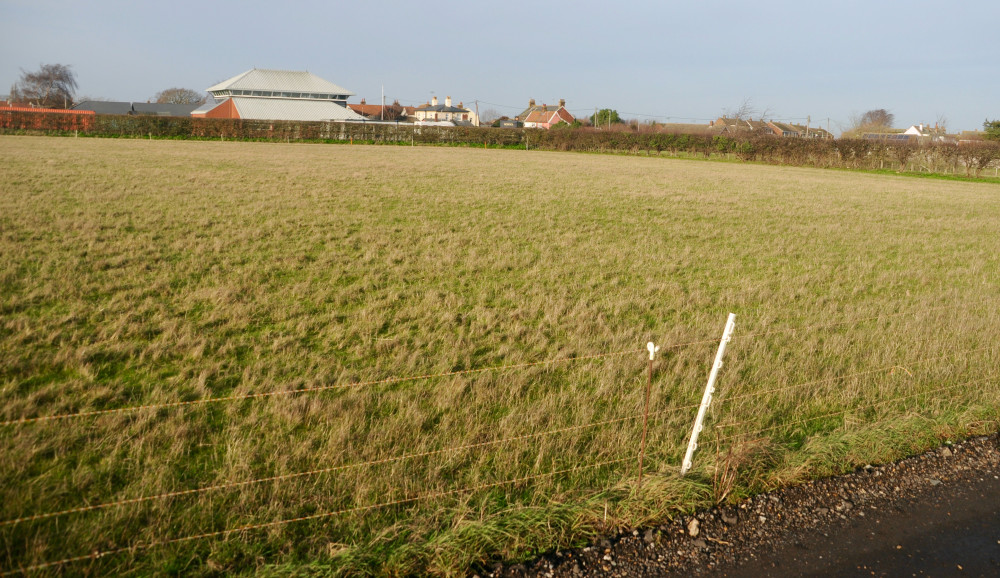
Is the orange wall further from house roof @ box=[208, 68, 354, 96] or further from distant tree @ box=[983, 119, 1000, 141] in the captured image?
distant tree @ box=[983, 119, 1000, 141]

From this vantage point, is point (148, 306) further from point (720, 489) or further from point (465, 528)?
point (720, 489)

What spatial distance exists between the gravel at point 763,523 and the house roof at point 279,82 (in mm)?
87120

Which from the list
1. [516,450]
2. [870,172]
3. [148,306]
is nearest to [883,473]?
[516,450]

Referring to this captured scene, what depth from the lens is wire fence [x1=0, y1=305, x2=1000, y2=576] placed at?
3814 mm

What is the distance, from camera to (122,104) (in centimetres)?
9156

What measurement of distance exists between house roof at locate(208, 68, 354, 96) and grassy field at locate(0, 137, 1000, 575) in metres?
73.1

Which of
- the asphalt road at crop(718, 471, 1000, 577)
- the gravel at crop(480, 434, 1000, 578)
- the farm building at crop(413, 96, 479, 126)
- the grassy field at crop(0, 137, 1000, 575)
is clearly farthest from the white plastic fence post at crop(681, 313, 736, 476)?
the farm building at crop(413, 96, 479, 126)

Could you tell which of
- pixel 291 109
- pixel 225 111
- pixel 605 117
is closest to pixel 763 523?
pixel 291 109

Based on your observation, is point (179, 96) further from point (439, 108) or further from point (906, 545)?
point (906, 545)

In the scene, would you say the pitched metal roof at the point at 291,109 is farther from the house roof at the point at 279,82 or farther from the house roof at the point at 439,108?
the house roof at the point at 439,108

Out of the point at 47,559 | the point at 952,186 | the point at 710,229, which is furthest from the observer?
the point at 952,186

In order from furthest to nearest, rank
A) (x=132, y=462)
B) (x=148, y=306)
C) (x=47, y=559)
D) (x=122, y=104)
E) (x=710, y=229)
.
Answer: (x=122, y=104)
(x=710, y=229)
(x=148, y=306)
(x=132, y=462)
(x=47, y=559)

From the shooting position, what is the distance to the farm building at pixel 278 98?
76812 millimetres

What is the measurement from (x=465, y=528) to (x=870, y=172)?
158 ft
